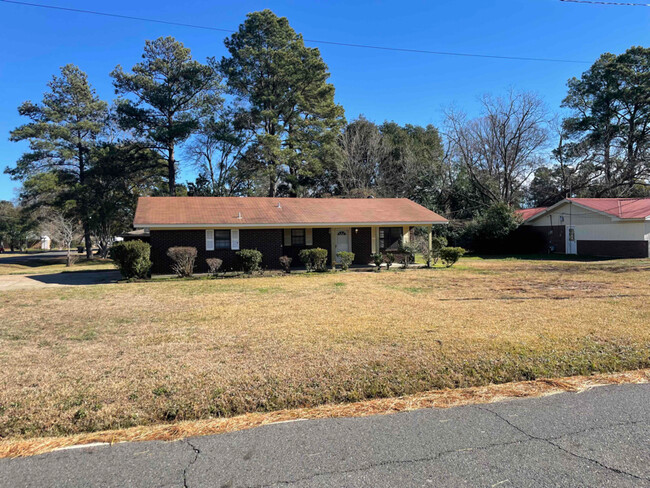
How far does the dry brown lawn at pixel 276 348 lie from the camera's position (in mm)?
4320

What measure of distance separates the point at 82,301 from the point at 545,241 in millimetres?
30023

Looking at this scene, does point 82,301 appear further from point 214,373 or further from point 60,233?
point 60,233

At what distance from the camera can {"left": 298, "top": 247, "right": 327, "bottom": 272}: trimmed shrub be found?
739 inches

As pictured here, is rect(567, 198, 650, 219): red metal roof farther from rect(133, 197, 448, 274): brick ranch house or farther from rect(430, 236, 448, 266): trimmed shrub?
rect(133, 197, 448, 274): brick ranch house

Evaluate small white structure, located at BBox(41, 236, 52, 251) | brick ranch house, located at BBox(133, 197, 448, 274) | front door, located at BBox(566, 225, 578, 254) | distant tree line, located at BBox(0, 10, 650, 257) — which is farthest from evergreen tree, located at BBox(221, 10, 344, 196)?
small white structure, located at BBox(41, 236, 52, 251)

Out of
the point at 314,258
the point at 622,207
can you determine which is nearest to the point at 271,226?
the point at 314,258

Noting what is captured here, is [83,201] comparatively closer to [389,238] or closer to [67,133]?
[67,133]

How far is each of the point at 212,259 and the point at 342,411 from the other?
557 inches

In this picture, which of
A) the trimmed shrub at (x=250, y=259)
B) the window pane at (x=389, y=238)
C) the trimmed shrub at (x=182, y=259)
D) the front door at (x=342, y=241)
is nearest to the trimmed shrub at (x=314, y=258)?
the trimmed shrub at (x=250, y=259)

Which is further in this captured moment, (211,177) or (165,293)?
(211,177)

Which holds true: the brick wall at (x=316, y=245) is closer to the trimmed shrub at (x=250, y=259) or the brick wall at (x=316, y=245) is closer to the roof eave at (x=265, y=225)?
the roof eave at (x=265, y=225)

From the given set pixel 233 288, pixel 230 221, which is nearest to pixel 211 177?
pixel 230 221

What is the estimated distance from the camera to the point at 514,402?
4.27 metres

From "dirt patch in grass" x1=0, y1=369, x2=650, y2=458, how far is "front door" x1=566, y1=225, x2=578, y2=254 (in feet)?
85.7
